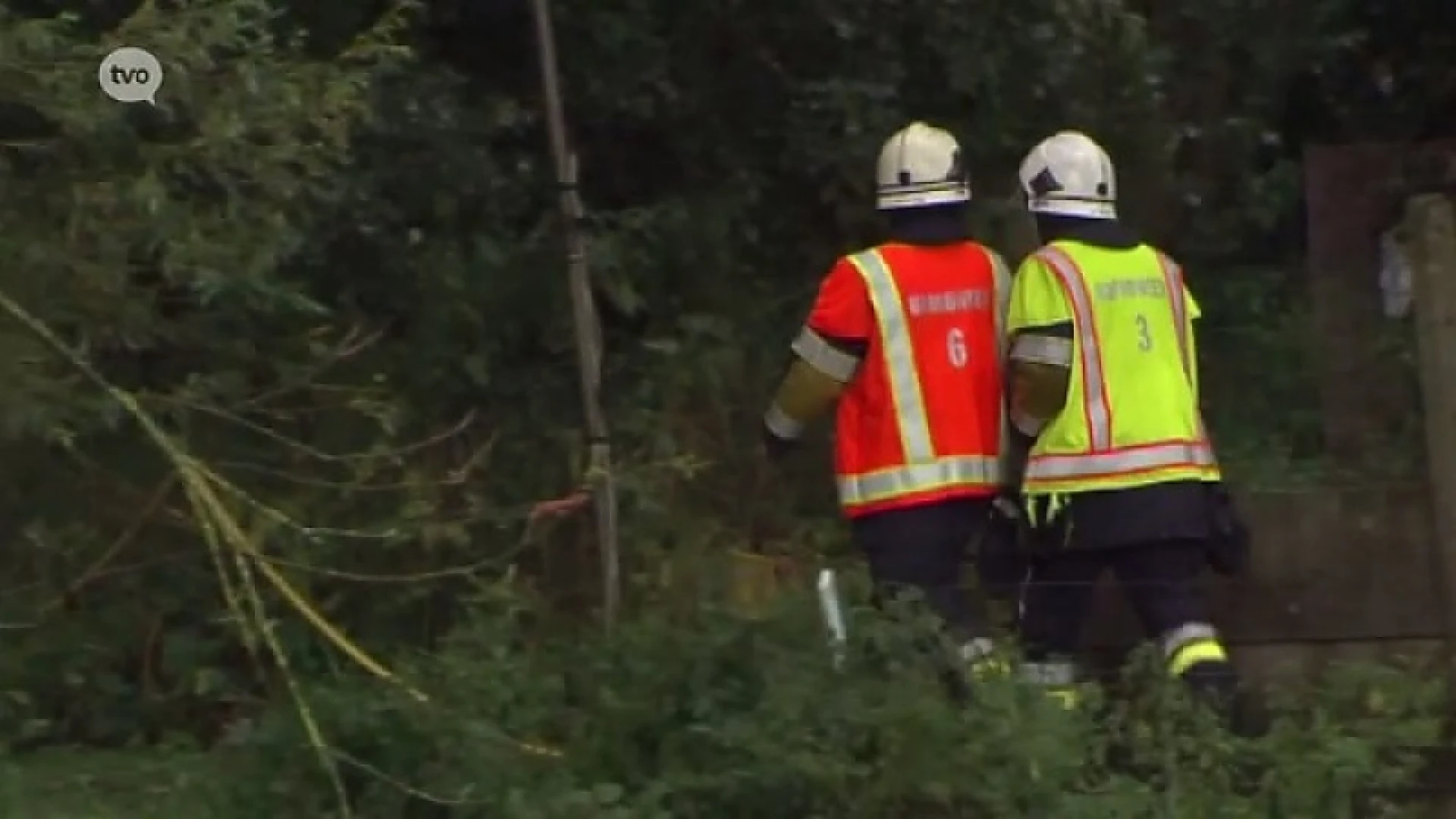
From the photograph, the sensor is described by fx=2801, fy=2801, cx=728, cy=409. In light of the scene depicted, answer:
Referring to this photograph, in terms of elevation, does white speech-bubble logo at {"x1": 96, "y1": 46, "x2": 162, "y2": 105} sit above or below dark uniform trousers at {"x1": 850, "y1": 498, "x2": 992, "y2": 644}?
above

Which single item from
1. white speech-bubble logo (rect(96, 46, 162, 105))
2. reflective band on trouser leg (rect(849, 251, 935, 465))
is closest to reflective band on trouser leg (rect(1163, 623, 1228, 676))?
reflective band on trouser leg (rect(849, 251, 935, 465))

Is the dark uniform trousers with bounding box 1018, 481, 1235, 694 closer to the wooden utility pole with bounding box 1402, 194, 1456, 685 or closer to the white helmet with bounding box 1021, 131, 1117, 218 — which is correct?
the wooden utility pole with bounding box 1402, 194, 1456, 685

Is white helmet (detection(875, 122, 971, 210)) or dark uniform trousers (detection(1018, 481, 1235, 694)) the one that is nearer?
dark uniform trousers (detection(1018, 481, 1235, 694))

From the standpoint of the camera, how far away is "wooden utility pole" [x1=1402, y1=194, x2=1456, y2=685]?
6.37 m

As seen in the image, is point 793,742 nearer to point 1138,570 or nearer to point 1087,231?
point 1138,570

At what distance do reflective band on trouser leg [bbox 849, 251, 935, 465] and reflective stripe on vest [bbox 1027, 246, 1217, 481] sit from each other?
33cm

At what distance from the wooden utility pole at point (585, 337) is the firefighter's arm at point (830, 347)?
71 centimetres

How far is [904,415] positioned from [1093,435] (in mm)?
474

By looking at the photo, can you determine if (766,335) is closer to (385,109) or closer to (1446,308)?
(385,109)

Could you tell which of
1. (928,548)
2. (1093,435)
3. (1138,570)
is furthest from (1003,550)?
(1093,435)

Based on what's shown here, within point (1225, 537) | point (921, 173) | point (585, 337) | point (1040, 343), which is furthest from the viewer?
point (585, 337)

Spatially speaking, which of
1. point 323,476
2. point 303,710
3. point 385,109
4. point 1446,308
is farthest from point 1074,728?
point 385,109

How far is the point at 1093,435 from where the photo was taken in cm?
672

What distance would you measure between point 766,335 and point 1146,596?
2825 millimetres
